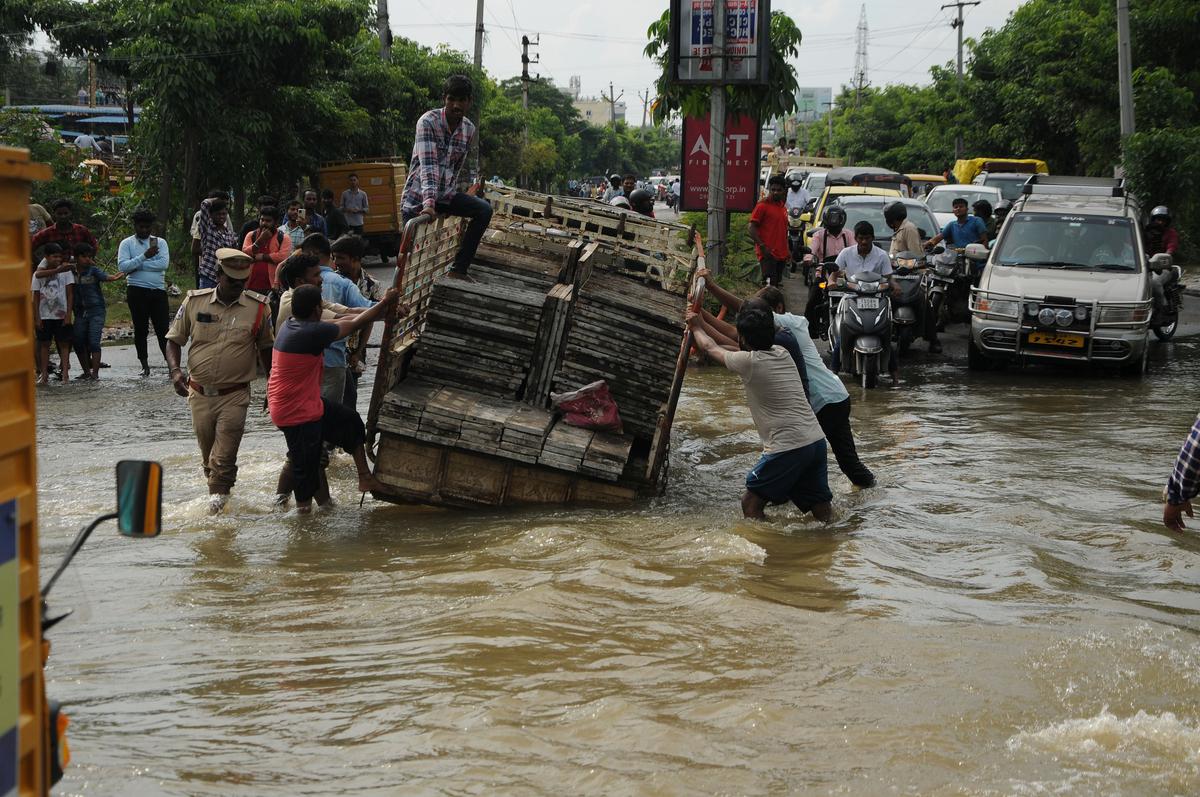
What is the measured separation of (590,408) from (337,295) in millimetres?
1905

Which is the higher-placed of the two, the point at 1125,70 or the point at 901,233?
the point at 1125,70

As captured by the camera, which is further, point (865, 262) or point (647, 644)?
point (865, 262)

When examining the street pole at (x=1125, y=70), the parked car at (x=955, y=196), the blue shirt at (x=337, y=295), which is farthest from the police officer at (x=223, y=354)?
the street pole at (x=1125, y=70)

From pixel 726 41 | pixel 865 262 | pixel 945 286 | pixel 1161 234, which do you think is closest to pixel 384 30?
pixel 726 41

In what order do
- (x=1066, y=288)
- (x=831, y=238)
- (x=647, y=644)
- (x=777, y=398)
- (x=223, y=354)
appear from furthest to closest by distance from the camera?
(x=831, y=238)
(x=1066, y=288)
(x=223, y=354)
(x=777, y=398)
(x=647, y=644)

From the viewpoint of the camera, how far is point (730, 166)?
17562 millimetres

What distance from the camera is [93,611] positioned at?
6.13m

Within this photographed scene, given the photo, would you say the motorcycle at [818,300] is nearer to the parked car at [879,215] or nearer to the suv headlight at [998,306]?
the suv headlight at [998,306]

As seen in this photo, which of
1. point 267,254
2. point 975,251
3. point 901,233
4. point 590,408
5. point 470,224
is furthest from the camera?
point 901,233

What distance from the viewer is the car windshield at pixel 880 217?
18.8m

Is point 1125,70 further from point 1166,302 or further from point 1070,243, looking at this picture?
point 1070,243

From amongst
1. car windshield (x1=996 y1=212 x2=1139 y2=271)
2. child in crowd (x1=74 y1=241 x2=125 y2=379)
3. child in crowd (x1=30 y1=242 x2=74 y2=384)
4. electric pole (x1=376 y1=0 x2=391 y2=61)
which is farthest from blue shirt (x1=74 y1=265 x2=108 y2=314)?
electric pole (x1=376 y1=0 x2=391 y2=61)

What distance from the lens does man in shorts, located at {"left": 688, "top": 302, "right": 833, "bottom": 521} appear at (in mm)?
7199

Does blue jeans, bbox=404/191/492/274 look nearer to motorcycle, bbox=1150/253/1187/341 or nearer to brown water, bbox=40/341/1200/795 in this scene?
brown water, bbox=40/341/1200/795
